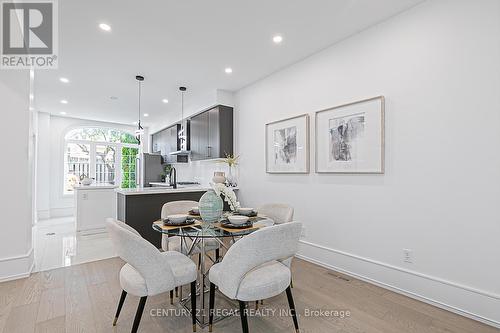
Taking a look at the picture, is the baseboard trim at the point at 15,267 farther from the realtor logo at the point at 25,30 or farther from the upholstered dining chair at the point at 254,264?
the upholstered dining chair at the point at 254,264

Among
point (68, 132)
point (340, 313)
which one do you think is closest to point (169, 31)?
point (340, 313)

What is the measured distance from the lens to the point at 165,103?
235 inches

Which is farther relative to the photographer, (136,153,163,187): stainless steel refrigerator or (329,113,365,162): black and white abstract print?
(136,153,163,187): stainless steel refrigerator

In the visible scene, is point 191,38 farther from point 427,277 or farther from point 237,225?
point 427,277

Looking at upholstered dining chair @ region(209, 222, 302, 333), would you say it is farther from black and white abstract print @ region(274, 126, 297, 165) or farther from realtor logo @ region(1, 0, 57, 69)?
realtor logo @ region(1, 0, 57, 69)

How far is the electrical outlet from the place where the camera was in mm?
2453

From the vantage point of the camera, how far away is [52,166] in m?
6.97

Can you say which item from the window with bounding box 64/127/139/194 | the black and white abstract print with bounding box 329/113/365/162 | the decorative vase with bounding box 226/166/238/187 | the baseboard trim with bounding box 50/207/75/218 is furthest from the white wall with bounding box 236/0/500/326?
the baseboard trim with bounding box 50/207/75/218

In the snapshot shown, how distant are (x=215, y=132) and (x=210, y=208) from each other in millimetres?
2914

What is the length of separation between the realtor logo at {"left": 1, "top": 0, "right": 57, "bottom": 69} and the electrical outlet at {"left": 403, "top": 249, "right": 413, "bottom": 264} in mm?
4368

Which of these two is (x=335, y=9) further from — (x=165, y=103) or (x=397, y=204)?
(x=165, y=103)

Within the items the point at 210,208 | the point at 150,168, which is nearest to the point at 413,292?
the point at 210,208

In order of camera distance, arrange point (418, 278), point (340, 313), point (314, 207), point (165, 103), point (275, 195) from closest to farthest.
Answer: point (340, 313)
point (418, 278)
point (314, 207)
point (275, 195)
point (165, 103)

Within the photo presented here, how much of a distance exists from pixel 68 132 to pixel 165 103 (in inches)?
145
